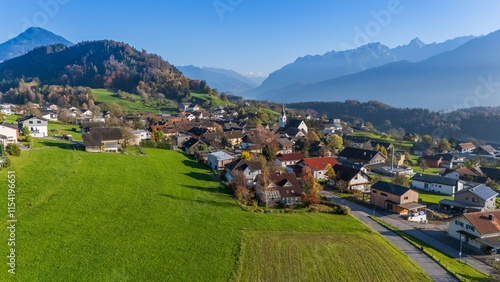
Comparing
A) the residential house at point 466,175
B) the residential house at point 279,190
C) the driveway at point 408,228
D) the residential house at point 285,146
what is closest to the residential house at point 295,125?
the residential house at point 285,146

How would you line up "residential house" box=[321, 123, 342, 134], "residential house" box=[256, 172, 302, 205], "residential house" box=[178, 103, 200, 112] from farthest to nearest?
1. "residential house" box=[178, 103, 200, 112]
2. "residential house" box=[321, 123, 342, 134]
3. "residential house" box=[256, 172, 302, 205]

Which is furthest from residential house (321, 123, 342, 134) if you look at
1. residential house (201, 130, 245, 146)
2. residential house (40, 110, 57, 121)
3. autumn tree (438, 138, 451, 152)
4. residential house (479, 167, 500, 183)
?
residential house (40, 110, 57, 121)

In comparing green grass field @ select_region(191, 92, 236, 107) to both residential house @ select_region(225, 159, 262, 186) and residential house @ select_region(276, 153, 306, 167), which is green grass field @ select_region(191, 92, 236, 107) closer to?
residential house @ select_region(276, 153, 306, 167)

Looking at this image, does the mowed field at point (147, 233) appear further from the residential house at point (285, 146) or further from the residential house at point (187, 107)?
the residential house at point (187, 107)

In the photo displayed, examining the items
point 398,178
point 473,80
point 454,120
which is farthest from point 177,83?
point 473,80

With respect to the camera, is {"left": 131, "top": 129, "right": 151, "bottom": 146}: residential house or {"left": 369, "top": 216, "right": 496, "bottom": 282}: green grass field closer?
{"left": 369, "top": 216, "right": 496, "bottom": 282}: green grass field
